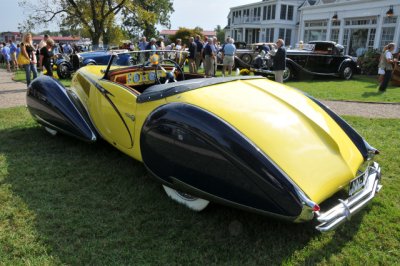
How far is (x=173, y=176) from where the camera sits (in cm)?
287

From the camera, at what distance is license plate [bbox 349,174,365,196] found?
2688 mm

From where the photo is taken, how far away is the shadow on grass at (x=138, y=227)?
256 cm

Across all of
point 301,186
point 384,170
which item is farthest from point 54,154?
point 384,170

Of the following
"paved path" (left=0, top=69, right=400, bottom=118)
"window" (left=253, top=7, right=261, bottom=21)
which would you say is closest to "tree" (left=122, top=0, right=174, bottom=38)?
"window" (left=253, top=7, right=261, bottom=21)

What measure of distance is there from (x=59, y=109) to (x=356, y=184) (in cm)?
376

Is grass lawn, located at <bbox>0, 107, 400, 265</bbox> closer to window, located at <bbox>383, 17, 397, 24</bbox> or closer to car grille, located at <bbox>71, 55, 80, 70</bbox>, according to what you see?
car grille, located at <bbox>71, 55, 80, 70</bbox>

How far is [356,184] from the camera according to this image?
9.02 ft

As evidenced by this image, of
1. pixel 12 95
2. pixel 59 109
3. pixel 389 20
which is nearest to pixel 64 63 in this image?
pixel 12 95

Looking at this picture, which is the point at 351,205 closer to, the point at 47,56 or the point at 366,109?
the point at 366,109

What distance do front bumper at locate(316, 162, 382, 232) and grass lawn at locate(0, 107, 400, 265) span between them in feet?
1.16

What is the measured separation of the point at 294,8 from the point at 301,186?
37.4 m

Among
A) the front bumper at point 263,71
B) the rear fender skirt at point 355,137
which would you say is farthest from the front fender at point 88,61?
the rear fender skirt at point 355,137

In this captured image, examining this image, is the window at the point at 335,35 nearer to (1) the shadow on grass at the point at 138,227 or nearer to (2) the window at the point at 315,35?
(2) the window at the point at 315,35

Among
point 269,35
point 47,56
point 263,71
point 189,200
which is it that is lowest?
point 189,200
